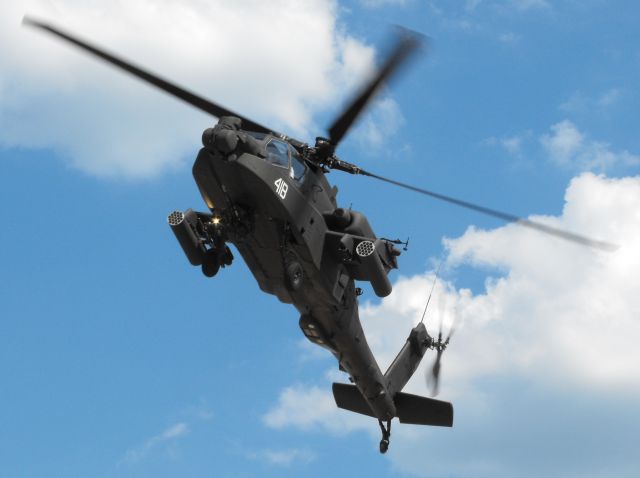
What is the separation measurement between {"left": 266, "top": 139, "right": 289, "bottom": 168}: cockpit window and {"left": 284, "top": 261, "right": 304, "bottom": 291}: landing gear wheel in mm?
2480

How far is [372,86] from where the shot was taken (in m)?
20.2

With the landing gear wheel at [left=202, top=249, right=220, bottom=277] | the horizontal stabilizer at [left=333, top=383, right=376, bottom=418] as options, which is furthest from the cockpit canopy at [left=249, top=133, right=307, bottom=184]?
the horizontal stabilizer at [left=333, top=383, right=376, bottom=418]

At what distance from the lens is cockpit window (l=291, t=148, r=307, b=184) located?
22.1 m

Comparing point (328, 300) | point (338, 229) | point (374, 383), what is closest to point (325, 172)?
point (338, 229)

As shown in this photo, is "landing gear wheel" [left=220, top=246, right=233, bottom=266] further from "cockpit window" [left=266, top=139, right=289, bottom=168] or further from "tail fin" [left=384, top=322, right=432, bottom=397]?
"tail fin" [left=384, top=322, right=432, bottom=397]

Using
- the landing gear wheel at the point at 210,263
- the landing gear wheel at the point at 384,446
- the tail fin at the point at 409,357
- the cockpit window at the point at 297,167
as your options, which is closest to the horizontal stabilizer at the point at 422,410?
the tail fin at the point at 409,357

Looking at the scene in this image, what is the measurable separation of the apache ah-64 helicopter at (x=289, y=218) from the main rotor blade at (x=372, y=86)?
0.02 meters

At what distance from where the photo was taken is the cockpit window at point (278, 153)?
21516 mm

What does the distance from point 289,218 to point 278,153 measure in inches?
65.1

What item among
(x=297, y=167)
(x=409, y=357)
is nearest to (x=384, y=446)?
(x=409, y=357)

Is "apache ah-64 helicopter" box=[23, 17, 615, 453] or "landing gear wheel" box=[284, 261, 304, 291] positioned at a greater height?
"apache ah-64 helicopter" box=[23, 17, 615, 453]

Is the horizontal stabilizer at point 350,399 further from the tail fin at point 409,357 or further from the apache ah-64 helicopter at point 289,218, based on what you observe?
the apache ah-64 helicopter at point 289,218

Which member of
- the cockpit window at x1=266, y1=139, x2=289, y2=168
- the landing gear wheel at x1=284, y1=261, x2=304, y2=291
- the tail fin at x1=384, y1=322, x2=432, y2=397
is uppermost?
the tail fin at x1=384, y1=322, x2=432, y2=397

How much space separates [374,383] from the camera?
28.2 m
